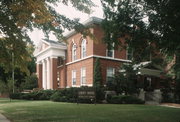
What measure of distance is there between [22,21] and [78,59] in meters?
22.0

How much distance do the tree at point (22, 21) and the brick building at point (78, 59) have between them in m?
12.3

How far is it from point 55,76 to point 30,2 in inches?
1054

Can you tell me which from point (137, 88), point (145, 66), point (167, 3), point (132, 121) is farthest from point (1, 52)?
point (145, 66)

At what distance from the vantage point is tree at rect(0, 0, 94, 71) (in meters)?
8.35

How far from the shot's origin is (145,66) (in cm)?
2828

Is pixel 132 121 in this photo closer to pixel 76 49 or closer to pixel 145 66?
pixel 145 66

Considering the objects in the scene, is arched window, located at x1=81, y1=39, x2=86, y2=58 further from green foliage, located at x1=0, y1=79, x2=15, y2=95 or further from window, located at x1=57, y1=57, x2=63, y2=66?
green foliage, located at x1=0, y1=79, x2=15, y2=95

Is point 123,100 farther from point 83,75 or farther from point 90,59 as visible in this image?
point 83,75

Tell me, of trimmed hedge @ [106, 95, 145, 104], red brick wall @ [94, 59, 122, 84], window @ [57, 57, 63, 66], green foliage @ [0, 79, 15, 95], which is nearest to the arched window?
red brick wall @ [94, 59, 122, 84]

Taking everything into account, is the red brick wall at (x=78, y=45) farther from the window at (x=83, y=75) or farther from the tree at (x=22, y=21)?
the tree at (x=22, y=21)

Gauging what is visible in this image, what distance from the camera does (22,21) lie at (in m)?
8.89

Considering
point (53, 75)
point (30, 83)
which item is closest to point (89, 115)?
point (53, 75)

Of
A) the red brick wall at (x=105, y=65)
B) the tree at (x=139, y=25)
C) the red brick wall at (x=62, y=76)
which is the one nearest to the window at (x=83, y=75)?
the red brick wall at (x=105, y=65)

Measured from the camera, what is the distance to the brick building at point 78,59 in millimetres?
27811
